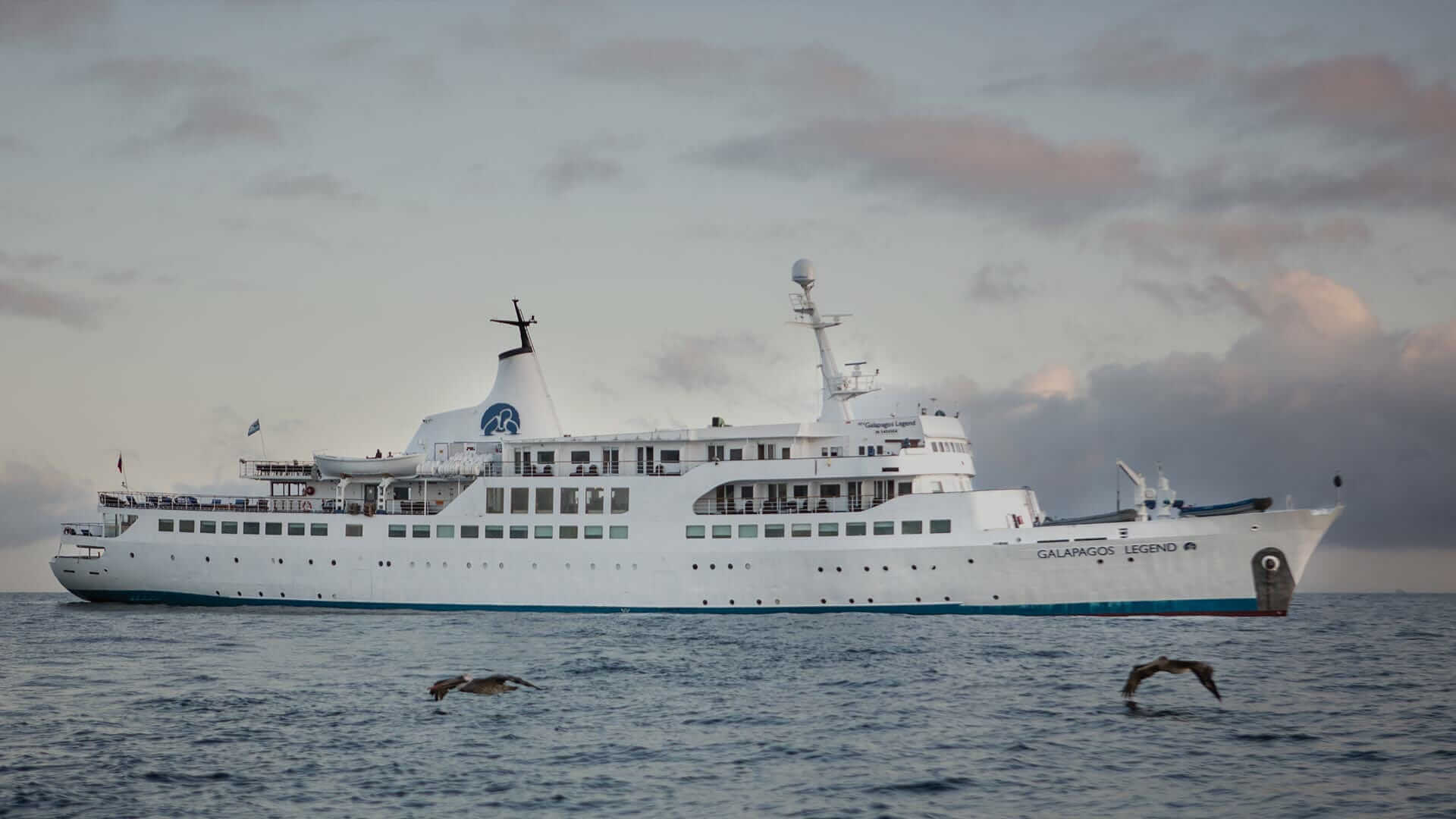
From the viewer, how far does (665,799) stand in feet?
53.1

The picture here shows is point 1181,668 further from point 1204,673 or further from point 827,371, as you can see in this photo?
point 827,371

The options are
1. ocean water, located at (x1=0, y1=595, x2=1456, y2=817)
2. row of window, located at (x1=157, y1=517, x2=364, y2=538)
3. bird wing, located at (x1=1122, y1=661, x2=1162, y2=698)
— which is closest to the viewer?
ocean water, located at (x1=0, y1=595, x2=1456, y2=817)

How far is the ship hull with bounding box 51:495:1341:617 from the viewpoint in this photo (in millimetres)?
39500

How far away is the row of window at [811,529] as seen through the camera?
40938 millimetres

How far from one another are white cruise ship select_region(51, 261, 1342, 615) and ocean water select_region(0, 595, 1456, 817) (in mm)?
4355

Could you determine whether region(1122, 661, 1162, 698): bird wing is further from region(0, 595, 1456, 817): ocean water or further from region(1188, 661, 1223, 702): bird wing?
region(1188, 661, 1223, 702): bird wing

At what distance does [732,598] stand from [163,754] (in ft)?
82.7

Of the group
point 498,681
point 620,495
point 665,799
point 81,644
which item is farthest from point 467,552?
point 665,799

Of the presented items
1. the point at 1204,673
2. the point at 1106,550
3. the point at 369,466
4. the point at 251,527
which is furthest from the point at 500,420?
the point at 1204,673

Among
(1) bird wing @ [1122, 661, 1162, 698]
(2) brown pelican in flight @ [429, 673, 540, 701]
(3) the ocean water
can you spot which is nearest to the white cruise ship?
(3) the ocean water

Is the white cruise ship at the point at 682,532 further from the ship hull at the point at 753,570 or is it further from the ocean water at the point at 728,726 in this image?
the ocean water at the point at 728,726

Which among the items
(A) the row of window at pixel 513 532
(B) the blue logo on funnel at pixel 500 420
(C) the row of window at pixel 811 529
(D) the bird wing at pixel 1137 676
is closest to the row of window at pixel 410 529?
(A) the row of window at pixel 513 532

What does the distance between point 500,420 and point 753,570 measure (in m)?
13.7

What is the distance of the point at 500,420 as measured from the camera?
5019 cm
